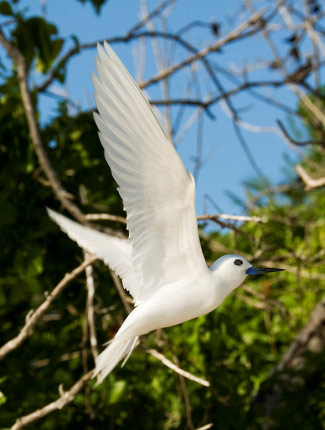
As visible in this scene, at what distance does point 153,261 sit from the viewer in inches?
35.4

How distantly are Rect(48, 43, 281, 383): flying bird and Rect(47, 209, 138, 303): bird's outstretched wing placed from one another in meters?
0.15

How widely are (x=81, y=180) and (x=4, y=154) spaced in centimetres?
26

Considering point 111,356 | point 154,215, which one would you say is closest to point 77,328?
point 111,356

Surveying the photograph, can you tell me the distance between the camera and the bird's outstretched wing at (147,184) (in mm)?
830

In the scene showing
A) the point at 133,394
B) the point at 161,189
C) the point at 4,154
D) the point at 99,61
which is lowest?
the point at 133,394

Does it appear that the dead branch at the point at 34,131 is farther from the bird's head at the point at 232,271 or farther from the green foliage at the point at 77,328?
the bird's head at the point at 232,271

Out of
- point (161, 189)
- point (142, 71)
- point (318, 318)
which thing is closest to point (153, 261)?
point (161, 189)

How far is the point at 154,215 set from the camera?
89cm

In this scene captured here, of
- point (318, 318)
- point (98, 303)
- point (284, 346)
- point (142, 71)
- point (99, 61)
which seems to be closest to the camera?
point (99, 61)

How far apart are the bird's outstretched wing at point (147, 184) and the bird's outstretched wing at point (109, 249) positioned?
15 cm

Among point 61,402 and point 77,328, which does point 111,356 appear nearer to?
point 61,402

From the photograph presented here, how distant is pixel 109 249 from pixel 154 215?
246 millimetres

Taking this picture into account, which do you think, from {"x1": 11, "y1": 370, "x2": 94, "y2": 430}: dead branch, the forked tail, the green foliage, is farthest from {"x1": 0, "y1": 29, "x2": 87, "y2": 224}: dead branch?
the forked tail

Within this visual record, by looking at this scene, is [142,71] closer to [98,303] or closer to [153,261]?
[98,303]
